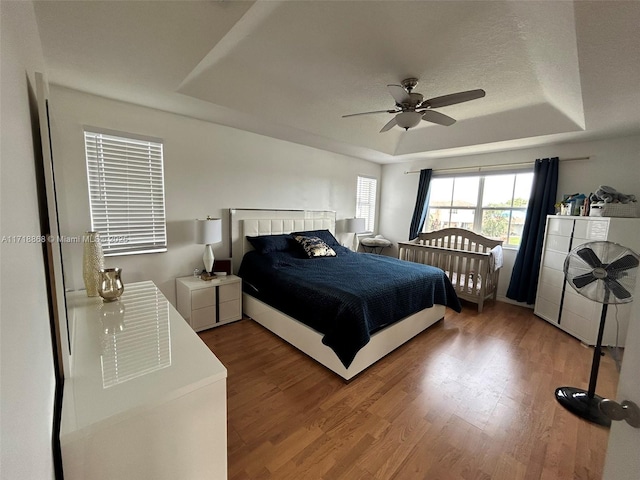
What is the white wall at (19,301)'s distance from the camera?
1.40ft

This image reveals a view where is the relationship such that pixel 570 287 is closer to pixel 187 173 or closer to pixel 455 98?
pixel 455 98

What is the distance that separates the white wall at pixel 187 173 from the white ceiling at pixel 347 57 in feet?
0.59

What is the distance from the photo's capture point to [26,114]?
2.53 feet

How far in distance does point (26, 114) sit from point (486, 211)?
16.3ft

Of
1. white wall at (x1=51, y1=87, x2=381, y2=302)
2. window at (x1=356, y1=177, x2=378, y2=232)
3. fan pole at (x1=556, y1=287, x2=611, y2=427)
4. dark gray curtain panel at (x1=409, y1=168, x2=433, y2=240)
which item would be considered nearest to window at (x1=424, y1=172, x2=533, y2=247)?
dark gray curtain panel at (x1=409, y1=168, x2=433, y2=240)

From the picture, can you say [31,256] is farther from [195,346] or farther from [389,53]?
[389,53]

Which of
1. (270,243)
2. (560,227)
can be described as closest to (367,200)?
(270,243)

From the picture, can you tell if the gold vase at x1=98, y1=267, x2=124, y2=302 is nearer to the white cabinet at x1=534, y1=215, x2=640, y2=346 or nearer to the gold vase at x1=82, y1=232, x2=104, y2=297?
the gold vase at x1=82, y1=232, x2=104, y2=297

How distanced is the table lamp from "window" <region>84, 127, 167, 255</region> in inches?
16.2

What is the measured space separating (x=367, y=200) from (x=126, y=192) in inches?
154

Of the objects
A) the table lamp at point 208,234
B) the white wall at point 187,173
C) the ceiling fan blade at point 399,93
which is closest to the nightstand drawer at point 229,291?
the table lamp at point 208,234

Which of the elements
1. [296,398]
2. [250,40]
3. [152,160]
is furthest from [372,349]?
[152,160]

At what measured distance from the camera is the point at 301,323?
2.48 metres

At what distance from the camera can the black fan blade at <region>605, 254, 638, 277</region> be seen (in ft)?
6.00
